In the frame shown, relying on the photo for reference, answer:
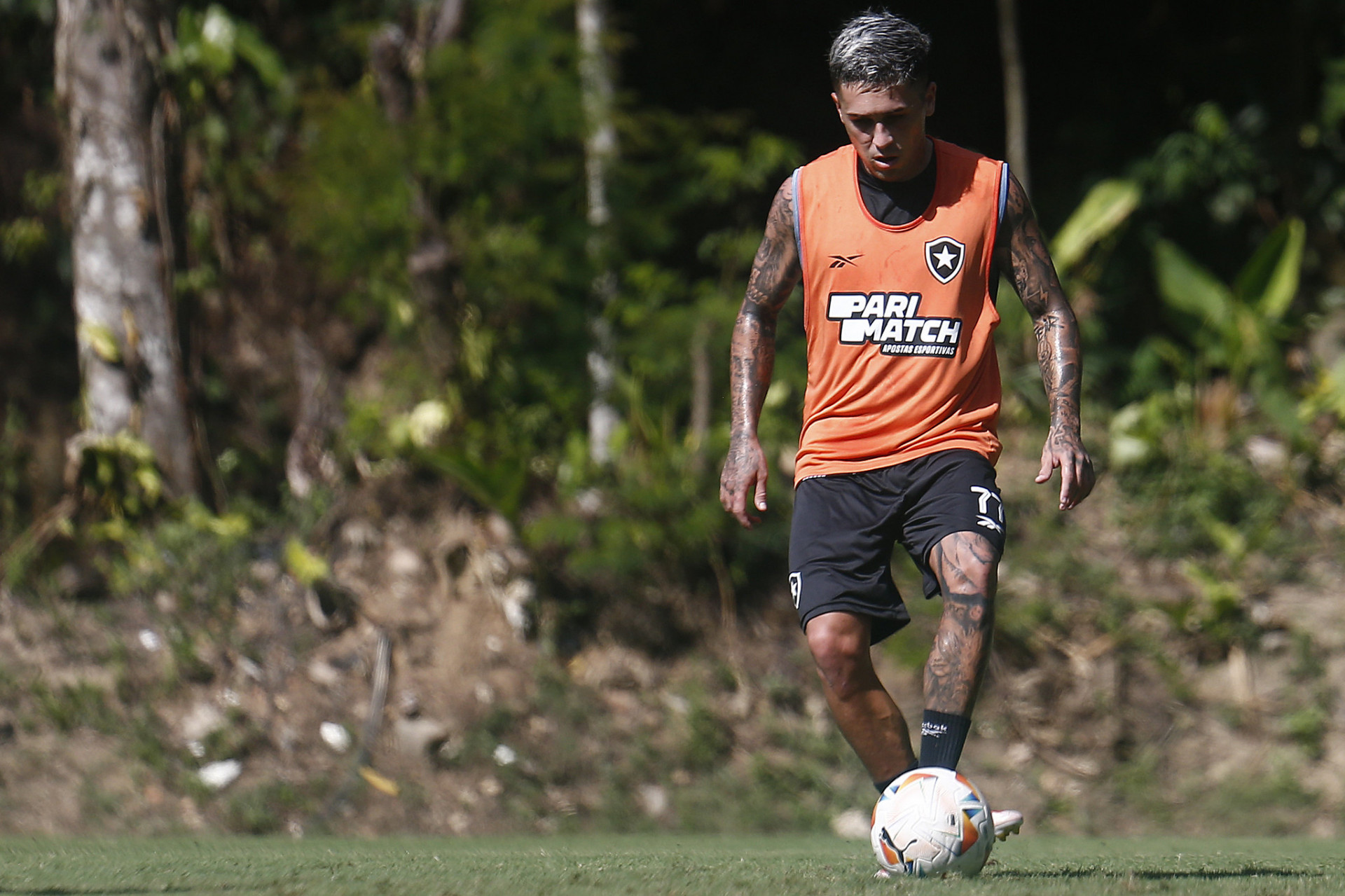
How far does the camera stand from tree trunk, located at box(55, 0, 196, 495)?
26.2 feet

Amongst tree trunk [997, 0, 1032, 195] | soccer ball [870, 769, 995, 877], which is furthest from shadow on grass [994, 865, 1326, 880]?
tree trunk [997, 0, 1032, 195]

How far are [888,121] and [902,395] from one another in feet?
2.24

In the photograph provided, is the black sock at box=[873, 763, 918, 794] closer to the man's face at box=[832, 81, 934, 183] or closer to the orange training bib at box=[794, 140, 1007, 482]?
the orange training bib at box=[794, 140, 1007, 482]

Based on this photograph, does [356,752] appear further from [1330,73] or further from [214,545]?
[1330,73]

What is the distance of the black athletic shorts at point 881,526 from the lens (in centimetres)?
339

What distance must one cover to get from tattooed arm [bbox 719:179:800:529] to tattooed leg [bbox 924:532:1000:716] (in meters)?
0.53

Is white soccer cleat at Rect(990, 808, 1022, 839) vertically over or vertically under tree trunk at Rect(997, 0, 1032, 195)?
under

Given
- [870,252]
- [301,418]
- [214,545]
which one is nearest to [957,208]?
[870,252]

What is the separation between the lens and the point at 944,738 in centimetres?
329

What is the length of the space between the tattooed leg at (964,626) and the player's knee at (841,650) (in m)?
0.18

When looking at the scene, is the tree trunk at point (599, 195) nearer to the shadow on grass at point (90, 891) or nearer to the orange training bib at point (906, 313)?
the orange training bib at point (906, 313)

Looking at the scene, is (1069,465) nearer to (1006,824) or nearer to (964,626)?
(964,626)

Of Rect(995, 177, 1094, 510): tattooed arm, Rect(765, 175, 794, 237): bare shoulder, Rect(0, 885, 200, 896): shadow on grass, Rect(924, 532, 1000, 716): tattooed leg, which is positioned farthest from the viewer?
Rect(765, 175, 794, 237): bare shoulder

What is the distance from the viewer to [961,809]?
3.11 metres
